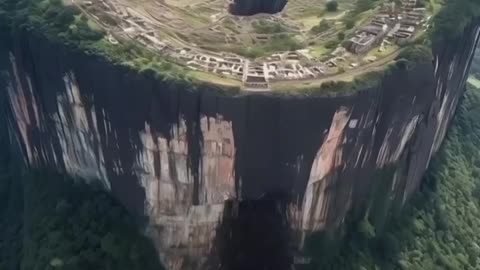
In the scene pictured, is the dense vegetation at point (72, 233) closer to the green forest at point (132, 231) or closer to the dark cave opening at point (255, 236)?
the green forest at point (132, 231)

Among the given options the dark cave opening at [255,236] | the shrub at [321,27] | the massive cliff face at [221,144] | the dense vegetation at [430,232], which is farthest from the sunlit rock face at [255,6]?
the dense vegetation at [430,232]

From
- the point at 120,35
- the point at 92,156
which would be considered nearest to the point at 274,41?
the point at 120,35

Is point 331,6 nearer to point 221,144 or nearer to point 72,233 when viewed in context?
point 221,144

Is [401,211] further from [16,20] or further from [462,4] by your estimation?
[16,20]

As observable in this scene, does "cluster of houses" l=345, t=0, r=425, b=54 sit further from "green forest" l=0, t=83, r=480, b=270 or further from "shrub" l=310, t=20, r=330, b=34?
"green forest" l=0, t=83, r=480, b=270

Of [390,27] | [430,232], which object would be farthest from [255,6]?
[430,232]
